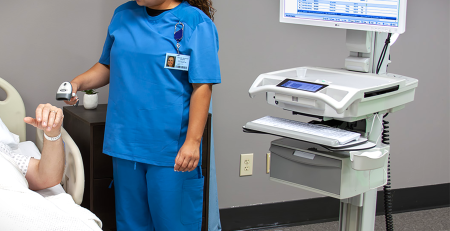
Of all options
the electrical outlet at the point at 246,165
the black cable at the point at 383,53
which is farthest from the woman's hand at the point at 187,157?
the electrical outlet at the point at 246,165

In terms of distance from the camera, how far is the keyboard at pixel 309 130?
1.40 metres

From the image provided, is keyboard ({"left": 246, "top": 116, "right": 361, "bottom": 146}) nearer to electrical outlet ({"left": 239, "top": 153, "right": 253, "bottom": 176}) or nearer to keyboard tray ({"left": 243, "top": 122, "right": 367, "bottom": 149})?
keyboard tray ({"left": 243, "top": 122, "right": 367, "bottom": 149})

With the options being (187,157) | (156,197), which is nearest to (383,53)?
(187,157)

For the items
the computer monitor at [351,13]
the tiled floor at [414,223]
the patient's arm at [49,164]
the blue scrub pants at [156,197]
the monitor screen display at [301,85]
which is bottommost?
the tiled floor at [414,223]

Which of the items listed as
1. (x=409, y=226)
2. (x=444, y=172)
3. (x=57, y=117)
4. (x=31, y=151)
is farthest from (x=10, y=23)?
(x=444, y=172)

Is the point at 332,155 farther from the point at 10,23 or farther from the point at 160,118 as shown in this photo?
the point at 10,23

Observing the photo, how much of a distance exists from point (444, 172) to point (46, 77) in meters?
2.28

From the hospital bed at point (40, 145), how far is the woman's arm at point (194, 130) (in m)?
0.34

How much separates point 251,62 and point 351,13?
884 millimetres

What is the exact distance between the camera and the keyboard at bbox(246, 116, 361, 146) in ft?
4.60

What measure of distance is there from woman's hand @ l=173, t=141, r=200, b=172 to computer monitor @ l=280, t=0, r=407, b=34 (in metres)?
0.57

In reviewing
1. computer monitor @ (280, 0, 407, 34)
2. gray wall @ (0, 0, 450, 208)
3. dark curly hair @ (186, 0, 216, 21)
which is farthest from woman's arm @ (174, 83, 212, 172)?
gray wall @ (0, 0, 450, 208)

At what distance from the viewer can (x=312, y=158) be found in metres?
1.53

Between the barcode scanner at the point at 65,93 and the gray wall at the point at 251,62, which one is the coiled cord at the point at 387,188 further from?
the barcode scanner at the point at 65,93
